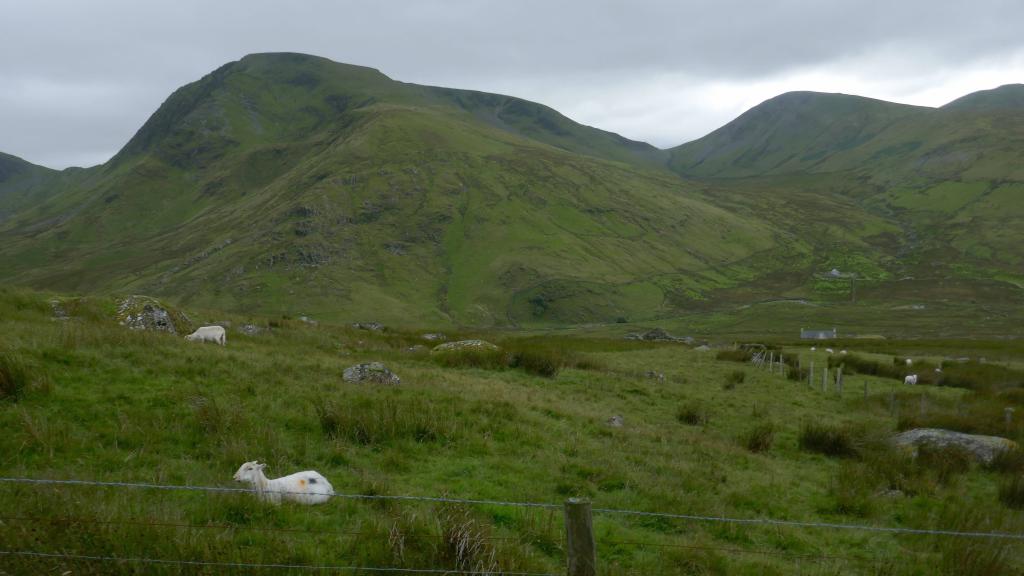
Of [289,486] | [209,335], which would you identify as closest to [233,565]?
[289,486]

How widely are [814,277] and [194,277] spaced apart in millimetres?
150882

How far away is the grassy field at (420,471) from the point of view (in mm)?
5902

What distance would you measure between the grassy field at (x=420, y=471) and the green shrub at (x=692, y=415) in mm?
125

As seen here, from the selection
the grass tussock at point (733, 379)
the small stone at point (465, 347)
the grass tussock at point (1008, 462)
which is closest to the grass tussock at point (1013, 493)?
the grass tussock at point (1008, 462)

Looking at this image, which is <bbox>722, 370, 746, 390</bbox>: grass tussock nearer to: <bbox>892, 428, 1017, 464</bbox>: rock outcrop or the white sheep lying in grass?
<bbox>892, 428, 1017, 464</bbox>: rock outcrop

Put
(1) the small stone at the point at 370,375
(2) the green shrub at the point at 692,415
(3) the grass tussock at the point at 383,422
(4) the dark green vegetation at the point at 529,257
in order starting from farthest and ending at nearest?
(4) the dark green vegetation at the point at 529,257
(2) the green shrub at the point at 692,415
(1) the small stone at the point at 370,375
(3) the grass tussock at the point at 383,422

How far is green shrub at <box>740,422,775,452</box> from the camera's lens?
14.6 metres

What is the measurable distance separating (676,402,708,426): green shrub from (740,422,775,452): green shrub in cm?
219

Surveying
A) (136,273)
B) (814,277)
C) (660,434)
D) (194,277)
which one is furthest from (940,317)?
(136,273)

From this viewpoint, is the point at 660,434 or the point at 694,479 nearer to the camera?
the point at 694,479

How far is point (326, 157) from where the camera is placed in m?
188

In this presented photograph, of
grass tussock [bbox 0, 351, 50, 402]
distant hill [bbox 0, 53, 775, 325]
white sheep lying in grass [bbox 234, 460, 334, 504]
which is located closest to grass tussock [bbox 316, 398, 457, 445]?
white sheep lying in grass [bbox 234, 460, 334, 504]

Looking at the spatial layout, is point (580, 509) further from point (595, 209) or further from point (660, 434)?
point (595, 209)

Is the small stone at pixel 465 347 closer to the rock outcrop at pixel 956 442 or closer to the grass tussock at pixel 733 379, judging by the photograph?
the grass tussock at pixel 733 379
